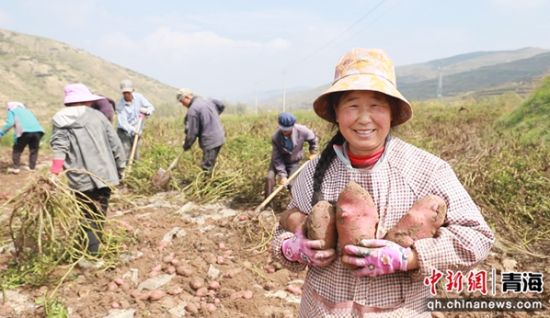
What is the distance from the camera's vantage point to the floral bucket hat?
3.44 ft

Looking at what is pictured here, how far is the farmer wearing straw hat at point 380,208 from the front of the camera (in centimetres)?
100

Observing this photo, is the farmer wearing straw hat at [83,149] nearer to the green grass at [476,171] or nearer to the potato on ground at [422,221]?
the green grass at [476,171]

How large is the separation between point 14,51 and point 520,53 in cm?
20516

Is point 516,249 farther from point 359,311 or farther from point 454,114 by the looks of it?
point 454,114

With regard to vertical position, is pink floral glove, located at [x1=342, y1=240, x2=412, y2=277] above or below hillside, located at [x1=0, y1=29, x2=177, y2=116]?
below

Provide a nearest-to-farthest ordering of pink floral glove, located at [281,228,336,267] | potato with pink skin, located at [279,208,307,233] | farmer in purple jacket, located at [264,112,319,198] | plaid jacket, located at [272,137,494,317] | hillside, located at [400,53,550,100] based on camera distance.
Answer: plaid jacket, located at [272,137,494,317] → pink floral glove, located at [281,228,336,267] → potato with pink skin, located at [279,208,307,233] → farmer in purple jacket, located at [264,112,319,198] → hillside, located at [400,53,550,100]

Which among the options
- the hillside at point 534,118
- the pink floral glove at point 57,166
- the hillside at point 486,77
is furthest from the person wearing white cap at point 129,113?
the hillside at point 486,77

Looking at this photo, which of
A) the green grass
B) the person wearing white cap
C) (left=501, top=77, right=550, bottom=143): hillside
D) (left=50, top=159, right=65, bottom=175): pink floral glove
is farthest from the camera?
the person wearing white cap

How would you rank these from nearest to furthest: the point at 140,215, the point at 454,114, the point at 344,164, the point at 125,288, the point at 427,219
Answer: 1. the point at 427,219
2. the point at 344,164
3. the point at 125,288
4. the point at 140,215
5. the point at 454,114

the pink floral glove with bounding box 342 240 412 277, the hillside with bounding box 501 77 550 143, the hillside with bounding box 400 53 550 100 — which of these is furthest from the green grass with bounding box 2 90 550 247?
the hillside with bounding box 400 53 550 100

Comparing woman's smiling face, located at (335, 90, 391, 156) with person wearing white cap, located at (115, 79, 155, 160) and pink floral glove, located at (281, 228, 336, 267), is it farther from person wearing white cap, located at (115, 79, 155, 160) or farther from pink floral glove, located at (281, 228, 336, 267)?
person wearing white cap, located at (115, 79, 155, 160)

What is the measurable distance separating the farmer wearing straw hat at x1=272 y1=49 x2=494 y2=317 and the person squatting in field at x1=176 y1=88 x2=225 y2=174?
13.1 ft

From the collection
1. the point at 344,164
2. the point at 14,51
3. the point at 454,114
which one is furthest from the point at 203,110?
the point at 14,51

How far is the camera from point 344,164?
1153 millimetres
